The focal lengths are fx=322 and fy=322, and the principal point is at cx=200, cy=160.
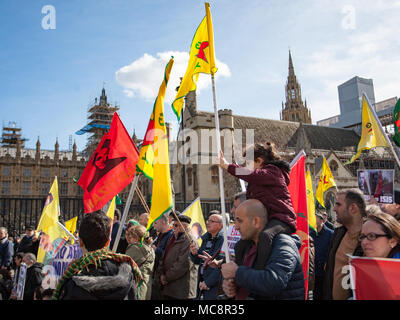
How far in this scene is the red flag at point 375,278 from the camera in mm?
2248

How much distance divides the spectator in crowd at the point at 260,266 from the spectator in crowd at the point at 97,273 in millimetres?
783

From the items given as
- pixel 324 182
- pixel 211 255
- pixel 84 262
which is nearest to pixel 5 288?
pixel 211 255

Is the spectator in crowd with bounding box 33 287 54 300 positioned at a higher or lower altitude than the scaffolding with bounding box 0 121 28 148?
lower

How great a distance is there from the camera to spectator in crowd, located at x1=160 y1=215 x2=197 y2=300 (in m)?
5.15

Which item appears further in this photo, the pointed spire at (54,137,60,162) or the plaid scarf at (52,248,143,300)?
the pointed spire at (54,137,60,162)

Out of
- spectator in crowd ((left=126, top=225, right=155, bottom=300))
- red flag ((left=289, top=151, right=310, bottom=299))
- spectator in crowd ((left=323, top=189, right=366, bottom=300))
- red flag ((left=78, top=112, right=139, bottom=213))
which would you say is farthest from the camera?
spectator in crowd ((left=126, top=225, right=155, bottom=300))

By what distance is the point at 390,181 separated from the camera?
790 centimetres

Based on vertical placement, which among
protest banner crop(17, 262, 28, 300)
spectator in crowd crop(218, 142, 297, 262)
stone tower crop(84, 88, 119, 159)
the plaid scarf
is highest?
stone tower crop(84, 88, 119, 159)

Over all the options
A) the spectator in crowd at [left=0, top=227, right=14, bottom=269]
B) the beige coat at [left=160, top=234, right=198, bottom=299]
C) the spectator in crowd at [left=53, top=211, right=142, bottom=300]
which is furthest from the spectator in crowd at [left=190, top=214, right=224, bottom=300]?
the spectator in crowd at [left=0, top=227, right=14, bottom=269]

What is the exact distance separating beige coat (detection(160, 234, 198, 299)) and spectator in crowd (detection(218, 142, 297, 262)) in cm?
249

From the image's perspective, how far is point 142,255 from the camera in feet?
15.9

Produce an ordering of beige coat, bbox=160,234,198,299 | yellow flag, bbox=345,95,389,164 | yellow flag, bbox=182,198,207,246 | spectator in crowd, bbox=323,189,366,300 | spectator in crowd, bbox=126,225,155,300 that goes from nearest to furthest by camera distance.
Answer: spectator in crowd, bbox=323,189,366,300 < spectator in crowd, bbox=126,225,155,300 < beige coat, bbox=160,234,198,299 < yellow flag, bbox=345,95,389,164 < yellow flag, bbox=182,198,207,246

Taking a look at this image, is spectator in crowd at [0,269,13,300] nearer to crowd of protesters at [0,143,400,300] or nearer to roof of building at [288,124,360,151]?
crowd of protesters at [0,143,400,300]
